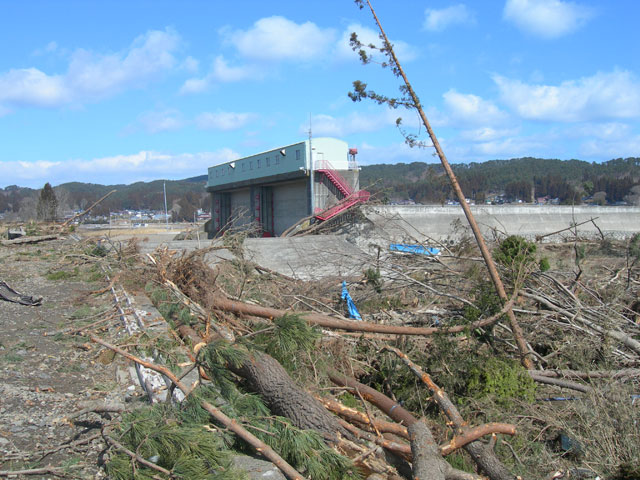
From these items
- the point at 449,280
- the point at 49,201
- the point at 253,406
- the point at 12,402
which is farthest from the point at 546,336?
the point at 49,201

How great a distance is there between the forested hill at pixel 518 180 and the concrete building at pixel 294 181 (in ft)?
7.12

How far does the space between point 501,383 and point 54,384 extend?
173 inches

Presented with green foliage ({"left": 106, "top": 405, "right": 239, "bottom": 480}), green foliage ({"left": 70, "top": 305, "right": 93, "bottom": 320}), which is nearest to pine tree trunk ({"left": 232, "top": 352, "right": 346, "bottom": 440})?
green foliage ({"left": 106, "top": 405, "right": 239, "bottom": 480})

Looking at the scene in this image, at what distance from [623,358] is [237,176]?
3678 centimetres

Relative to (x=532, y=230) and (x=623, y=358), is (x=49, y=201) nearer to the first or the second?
(x=532, y=230)

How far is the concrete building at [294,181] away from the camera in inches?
1202

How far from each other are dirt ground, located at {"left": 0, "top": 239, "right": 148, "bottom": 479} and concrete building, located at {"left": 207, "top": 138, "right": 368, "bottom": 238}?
17686 millimetres

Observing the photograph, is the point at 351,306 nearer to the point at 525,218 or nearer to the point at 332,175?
the point at 332,175

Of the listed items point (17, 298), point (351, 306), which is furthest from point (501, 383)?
point (17, 298)

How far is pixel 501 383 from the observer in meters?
5.21

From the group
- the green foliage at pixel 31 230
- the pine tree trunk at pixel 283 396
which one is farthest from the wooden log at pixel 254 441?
the green foliage at pixel 31 230

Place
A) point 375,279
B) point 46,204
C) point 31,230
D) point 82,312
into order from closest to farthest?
point 375,279 < point 82,312 < point 31,230 < point 46,204

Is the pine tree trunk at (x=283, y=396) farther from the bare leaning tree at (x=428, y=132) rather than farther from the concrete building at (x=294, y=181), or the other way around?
the concrete building at (x=294, y=181)

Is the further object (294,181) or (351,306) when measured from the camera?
(294,181)
